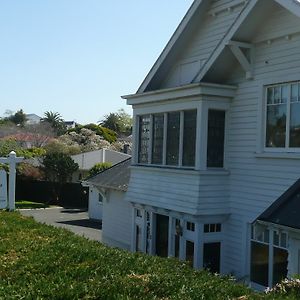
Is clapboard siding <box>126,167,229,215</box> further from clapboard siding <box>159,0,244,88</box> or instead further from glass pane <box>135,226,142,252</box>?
Result: clapboard siding <box>159,0,244,88</box>

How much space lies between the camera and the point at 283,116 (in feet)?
37.8

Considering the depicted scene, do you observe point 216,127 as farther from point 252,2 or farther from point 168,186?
point 252,2

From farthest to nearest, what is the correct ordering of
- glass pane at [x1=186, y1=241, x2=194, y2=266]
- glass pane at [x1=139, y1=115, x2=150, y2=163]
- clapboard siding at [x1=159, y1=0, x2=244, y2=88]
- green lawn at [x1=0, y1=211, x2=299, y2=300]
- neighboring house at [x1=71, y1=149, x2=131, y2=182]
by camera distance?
neighboring house at [x1=71, y1=149, x2=131, y2=182]
glass pane at [x1=139, y1=115, x2=150, y2=163]
clapboard siding at [x1=159, y1=0, x2=244, y2=88]
glass pane at [x1=186, y1=241, x2=194, y2=266]
green lawn at [x1=0, y1=211, x2=299, y2=300]

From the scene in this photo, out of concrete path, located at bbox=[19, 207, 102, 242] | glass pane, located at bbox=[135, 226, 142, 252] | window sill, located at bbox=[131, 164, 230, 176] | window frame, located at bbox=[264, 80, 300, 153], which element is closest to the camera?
window frame, located at bbox=[264, 80, 300, 153]

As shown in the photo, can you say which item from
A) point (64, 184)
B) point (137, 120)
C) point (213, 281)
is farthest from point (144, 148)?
point (64, 184)

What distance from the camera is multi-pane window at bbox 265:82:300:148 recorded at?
11.2 metres

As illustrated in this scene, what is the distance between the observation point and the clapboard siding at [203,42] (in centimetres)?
1350

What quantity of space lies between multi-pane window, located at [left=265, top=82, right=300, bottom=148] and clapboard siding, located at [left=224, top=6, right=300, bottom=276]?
0.75ft

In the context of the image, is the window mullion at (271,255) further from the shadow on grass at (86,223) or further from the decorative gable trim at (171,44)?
the shadow on grass at (86,223)

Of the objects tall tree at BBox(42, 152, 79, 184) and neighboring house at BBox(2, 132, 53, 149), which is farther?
neighboring house at BBox(2, 132, 53, 149)

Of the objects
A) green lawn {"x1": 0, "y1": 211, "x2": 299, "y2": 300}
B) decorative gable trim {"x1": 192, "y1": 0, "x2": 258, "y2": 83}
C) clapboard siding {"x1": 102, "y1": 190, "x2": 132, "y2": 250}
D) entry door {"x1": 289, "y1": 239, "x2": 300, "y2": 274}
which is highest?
A: decorative gable trim {"x1": 192, "y1": 0, "x2": 258, "y2": 83}

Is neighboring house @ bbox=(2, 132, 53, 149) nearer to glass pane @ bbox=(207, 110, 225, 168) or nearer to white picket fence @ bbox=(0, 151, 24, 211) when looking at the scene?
white picket fence @ bbox=(0, 151, 24, 211)

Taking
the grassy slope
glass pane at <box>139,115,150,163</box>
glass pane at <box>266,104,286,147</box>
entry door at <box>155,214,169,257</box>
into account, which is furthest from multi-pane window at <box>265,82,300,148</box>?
the grassy slope

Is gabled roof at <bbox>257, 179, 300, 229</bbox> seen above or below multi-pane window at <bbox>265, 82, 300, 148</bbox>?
below
